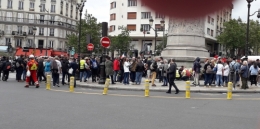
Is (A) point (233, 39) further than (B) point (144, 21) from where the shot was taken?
Yes

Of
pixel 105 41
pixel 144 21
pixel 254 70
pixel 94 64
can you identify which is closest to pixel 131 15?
pixel 144 21

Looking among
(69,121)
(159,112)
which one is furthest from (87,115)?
(159,112)

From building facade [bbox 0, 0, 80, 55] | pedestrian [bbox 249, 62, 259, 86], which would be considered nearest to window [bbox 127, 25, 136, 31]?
building facade [bbox 0, 0, 80, 55]

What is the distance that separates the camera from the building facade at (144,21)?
5.03 feet

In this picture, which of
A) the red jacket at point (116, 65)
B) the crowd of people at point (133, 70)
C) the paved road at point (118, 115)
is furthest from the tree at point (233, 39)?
the red jacket at point (116, 65)

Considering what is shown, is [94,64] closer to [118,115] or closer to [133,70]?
[133,70]

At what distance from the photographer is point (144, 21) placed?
183 centimetres

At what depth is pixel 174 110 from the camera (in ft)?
31.7

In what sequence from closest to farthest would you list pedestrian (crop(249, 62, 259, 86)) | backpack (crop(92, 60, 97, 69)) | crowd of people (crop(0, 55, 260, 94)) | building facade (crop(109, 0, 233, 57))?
building facade (crop(109, 0, 233, 57))
crowd of people (crop(0, 55, 260, 94))
pedestrian (crop(249, 62, 259, 86))
backpack (crop(92, 60, 97, 69))

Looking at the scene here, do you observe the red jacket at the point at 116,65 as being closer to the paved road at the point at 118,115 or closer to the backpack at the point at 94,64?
the backpack at the point at 94,64

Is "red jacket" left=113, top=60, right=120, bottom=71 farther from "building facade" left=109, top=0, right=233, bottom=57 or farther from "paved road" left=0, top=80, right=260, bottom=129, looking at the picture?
"building facade" left=109, top=0, right=233, bottom=57

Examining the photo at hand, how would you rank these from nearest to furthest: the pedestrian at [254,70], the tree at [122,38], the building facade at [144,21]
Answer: the building facade at [144,21]
the tree at [122,38]
the pedestrian at [254,70]

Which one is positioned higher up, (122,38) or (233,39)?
(122,38)

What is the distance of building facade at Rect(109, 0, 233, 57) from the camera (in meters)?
1.53
